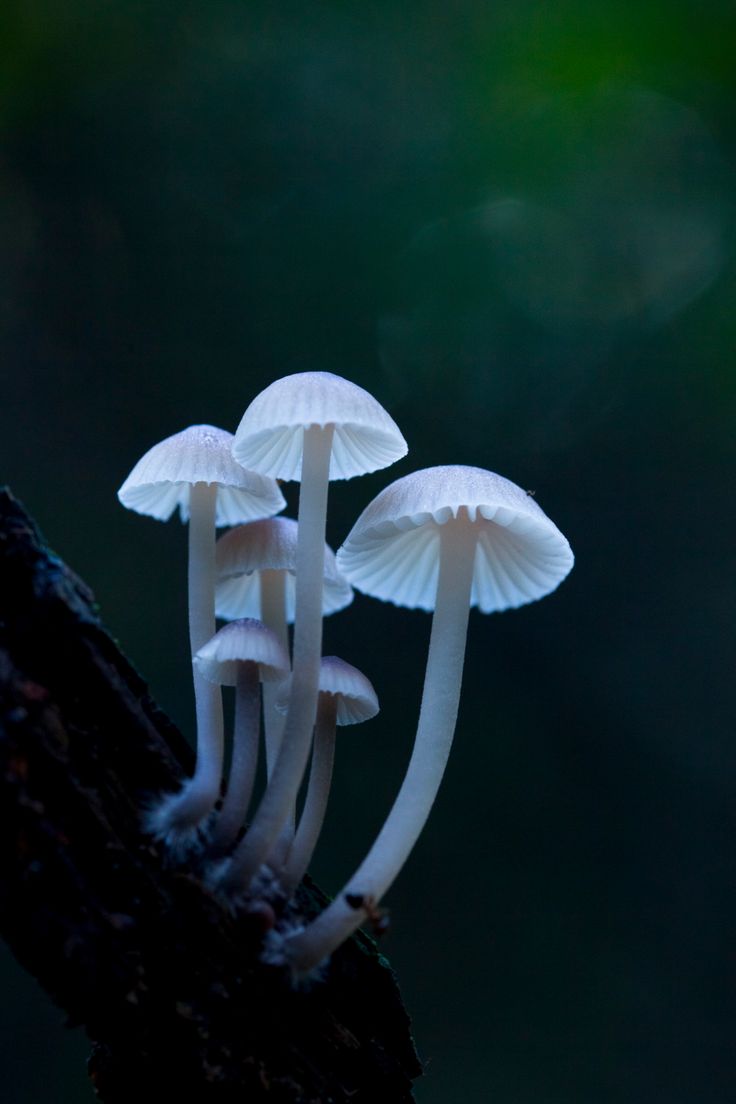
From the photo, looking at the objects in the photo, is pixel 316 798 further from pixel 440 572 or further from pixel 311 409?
pixel 311 409

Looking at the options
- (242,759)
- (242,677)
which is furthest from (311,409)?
(242,759)

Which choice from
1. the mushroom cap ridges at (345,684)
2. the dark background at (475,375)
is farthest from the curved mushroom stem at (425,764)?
the dark background at (475,375)

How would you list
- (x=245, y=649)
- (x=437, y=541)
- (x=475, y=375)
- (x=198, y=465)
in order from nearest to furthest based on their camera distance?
(x=245, y=649)
(x=198, y=465)
(x=437, y=541)
(x=475, y=375)

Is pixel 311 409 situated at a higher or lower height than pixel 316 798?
higher

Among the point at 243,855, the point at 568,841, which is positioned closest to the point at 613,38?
the point at 568,841

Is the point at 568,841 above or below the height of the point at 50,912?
above

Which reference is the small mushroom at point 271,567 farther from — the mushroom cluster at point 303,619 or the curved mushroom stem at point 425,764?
the curved mushroom stem at point 425,764

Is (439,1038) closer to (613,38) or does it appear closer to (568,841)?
(568,841)
